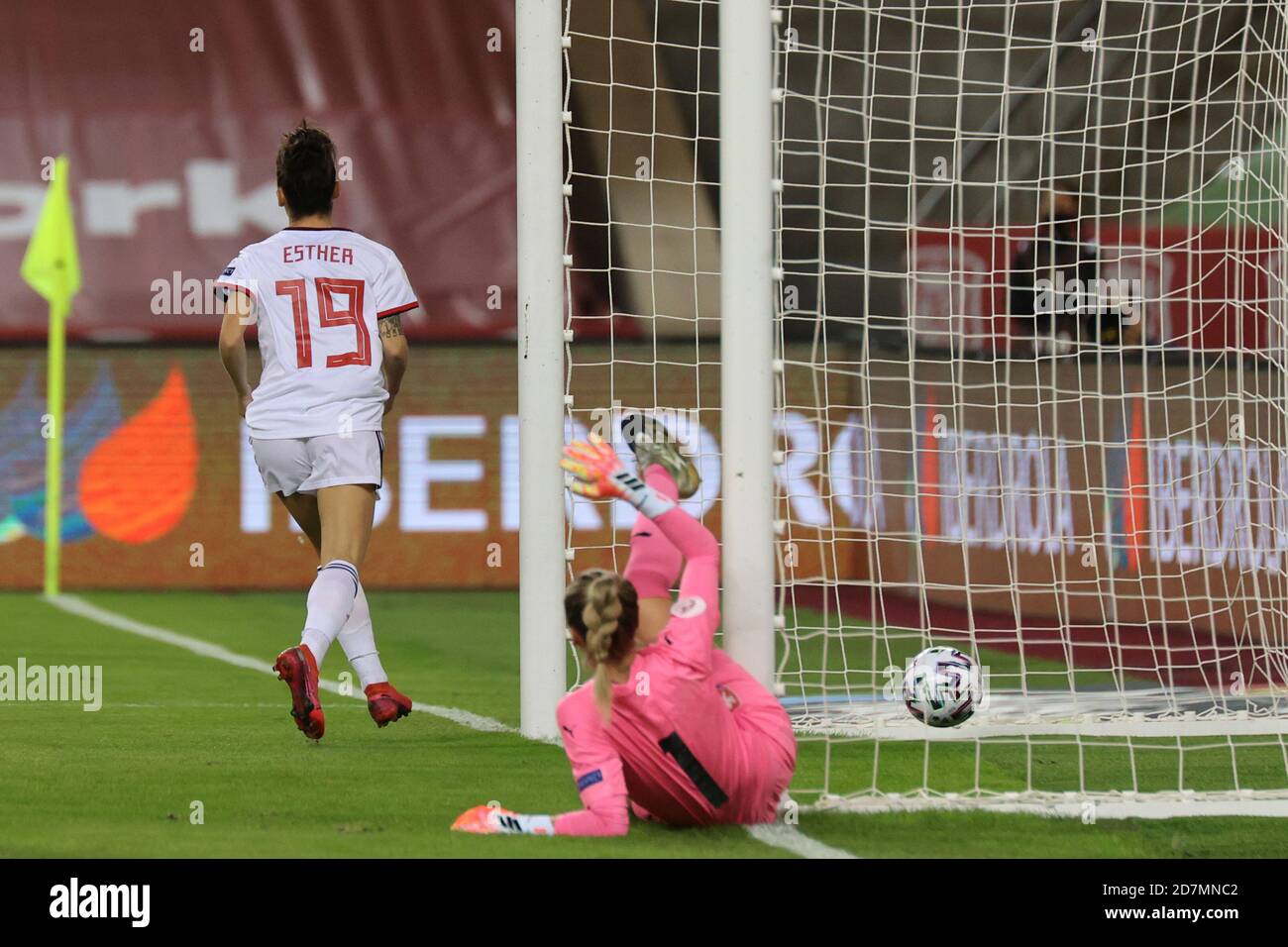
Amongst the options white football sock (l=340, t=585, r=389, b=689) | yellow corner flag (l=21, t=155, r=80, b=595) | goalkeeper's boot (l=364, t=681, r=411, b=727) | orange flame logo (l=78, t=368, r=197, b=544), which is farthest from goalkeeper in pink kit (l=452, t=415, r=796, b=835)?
yellow corner flag (l=21, t=155, r=80, b=595)

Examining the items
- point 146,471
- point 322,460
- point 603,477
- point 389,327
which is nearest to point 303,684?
point 322,460

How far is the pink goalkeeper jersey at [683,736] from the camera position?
14.4ft

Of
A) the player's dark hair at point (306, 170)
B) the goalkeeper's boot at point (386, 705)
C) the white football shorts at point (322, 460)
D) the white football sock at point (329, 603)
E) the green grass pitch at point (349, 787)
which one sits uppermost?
the player's dark hair at point (306, 170)

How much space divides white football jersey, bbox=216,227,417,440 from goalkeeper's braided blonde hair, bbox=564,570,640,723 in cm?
186

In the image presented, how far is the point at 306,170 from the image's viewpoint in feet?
19.7

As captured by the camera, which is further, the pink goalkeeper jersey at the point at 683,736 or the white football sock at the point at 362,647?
the white football sock at the point at 362,647

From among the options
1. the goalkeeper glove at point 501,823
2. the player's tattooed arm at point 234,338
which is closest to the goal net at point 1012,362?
the goalkeeper glove at point 501,823

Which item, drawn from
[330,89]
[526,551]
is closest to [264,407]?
[526,551]

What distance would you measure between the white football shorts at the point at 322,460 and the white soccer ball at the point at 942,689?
1.93m

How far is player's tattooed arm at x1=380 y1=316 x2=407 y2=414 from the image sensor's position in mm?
6090

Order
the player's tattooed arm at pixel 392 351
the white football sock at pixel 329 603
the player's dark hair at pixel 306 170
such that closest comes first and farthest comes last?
the white football sock at pixel 329 603
the player's dark hair at pixel 306 170
the player's tattooed arm at pixel 392 351

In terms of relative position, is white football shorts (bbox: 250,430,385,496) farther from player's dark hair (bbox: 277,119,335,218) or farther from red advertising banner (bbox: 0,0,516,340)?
red advertising banner (bbox: 0,0,516,340)

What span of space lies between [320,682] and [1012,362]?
4.88m

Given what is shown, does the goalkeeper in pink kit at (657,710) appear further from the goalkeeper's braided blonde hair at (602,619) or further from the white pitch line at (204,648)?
the white pitch line at (204,648)
